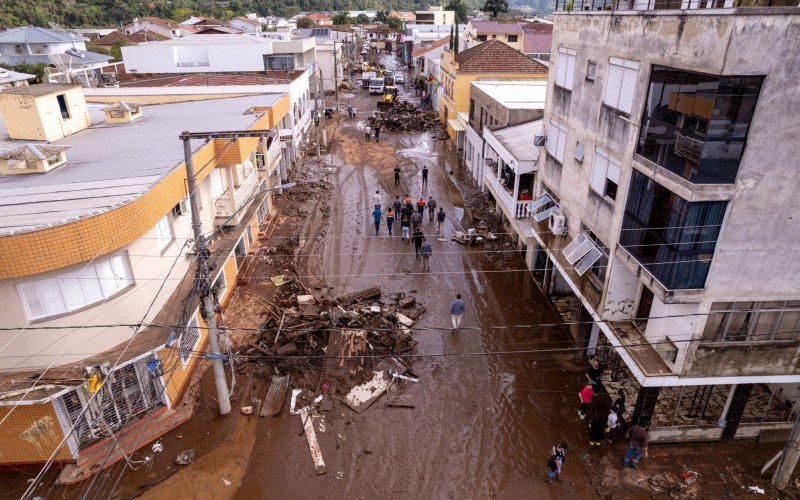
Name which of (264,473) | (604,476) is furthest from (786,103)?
(264,473)

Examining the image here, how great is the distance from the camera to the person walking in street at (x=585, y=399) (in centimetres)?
1450

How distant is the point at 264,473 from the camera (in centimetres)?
1317

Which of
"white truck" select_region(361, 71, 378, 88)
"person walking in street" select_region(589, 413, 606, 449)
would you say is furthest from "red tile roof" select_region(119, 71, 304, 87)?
"white truck" select_region(361, 71, 378, 88)

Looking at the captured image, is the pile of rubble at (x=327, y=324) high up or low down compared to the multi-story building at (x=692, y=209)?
down

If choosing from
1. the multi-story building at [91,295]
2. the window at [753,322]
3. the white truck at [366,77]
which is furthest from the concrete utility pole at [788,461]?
the white truck at [366,77]

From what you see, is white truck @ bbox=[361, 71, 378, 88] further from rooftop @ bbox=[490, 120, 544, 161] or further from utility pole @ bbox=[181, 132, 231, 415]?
utility pole @ bbox=[181, 132, 231, 415]

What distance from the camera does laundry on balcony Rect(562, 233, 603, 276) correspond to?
15227mm

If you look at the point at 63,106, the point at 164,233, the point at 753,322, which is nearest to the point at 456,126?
the point at 63,106

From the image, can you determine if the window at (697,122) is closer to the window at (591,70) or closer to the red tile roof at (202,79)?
the window at (591,70)

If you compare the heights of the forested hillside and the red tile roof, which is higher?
the forested hillside

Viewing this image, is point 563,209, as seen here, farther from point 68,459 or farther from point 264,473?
point 68,459

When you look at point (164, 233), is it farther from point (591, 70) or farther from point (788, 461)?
point (788, 461)

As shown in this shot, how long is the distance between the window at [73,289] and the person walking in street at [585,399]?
1369 cm

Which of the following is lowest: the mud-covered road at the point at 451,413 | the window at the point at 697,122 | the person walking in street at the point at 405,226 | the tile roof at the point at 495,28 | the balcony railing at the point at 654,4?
the mud-covered road at the point at 451,413
